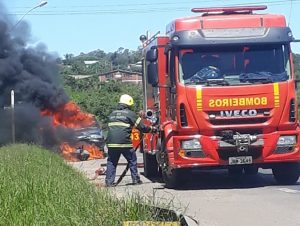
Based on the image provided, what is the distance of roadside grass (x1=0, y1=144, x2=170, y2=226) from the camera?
8117 mm

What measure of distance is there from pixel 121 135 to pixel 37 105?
1826 cm

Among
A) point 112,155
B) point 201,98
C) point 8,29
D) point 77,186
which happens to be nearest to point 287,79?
point 201,98

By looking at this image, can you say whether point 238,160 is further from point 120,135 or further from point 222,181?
point 120,135

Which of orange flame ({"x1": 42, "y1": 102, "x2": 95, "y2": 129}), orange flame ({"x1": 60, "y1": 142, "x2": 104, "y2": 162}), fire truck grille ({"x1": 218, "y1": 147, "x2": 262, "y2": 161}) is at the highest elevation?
fire truck grille ({"x1": 218, "y1": 147, "x2": 262, "y2": 161})

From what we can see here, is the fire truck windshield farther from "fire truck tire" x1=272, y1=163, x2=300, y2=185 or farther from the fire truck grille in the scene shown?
"fire truck tire" x1=272, y1=163, x2=300, y2=185

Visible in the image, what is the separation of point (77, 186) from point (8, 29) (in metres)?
25.0

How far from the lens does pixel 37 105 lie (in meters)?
33.3

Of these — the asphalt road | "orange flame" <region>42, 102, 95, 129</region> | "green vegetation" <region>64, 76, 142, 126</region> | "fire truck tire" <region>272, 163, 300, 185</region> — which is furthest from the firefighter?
"green vegetation" <region>64, 76, 142, 126</region>

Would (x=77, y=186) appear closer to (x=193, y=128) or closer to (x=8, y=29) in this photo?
(x=193, y=128)

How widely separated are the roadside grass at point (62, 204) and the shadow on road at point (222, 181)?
520 centimetres

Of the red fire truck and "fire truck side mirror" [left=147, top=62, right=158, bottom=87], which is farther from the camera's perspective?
"fire truck side mirror" [left=147, top=62, right=158, bottom=87]

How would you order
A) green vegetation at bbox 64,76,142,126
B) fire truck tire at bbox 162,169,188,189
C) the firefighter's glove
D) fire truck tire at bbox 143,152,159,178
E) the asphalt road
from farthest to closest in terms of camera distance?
green vegetation at bbox 64,76,142,126 < fire truck tire at bbox 143,152,159,178 < the firefighter's glove < fire truck tire at bbox 162,169,188,189 < the asphalt road

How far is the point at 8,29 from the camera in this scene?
1336 inches

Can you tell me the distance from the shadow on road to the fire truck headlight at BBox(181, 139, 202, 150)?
1.22 meters
